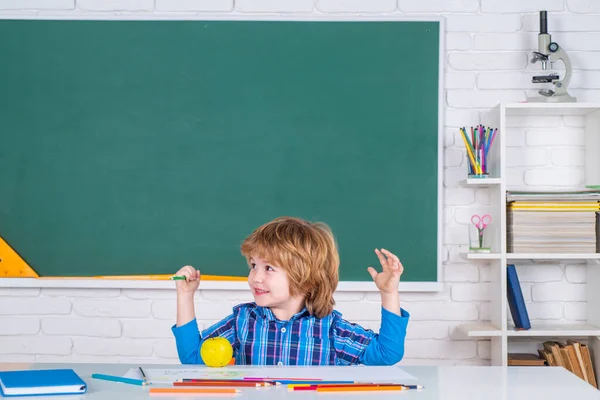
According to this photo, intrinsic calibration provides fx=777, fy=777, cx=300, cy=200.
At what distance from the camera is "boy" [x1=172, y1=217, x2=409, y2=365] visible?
1.81 m

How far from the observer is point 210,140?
3068 mm

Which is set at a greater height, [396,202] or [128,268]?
[396,202]

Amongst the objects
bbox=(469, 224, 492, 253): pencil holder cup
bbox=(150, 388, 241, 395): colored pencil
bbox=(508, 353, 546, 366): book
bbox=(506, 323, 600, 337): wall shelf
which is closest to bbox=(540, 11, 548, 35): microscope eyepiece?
bbox=(469, 224, 492, 253): pencil holder cup

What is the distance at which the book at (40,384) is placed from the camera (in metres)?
1.29

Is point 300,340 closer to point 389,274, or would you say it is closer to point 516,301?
point 389,274

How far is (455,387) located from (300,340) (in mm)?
513

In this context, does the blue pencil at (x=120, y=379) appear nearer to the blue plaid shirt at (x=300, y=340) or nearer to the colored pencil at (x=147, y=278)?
the blue plaid shirt at (x=300, y=340)

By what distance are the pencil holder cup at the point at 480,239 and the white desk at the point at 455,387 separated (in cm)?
126

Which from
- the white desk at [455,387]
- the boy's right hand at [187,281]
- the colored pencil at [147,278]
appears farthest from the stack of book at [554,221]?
the boy's right hand at [187,281]

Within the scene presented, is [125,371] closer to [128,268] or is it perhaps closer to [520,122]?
[128,268]

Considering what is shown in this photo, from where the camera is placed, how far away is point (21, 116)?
3.09 m

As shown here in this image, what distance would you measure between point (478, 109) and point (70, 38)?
1.64 m

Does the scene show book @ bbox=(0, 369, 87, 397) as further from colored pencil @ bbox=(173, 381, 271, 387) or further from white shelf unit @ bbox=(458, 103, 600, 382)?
white shelf unit @ bbox=(458, 103, 600, 382)

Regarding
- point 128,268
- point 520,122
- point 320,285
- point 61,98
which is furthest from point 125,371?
point 520,122
